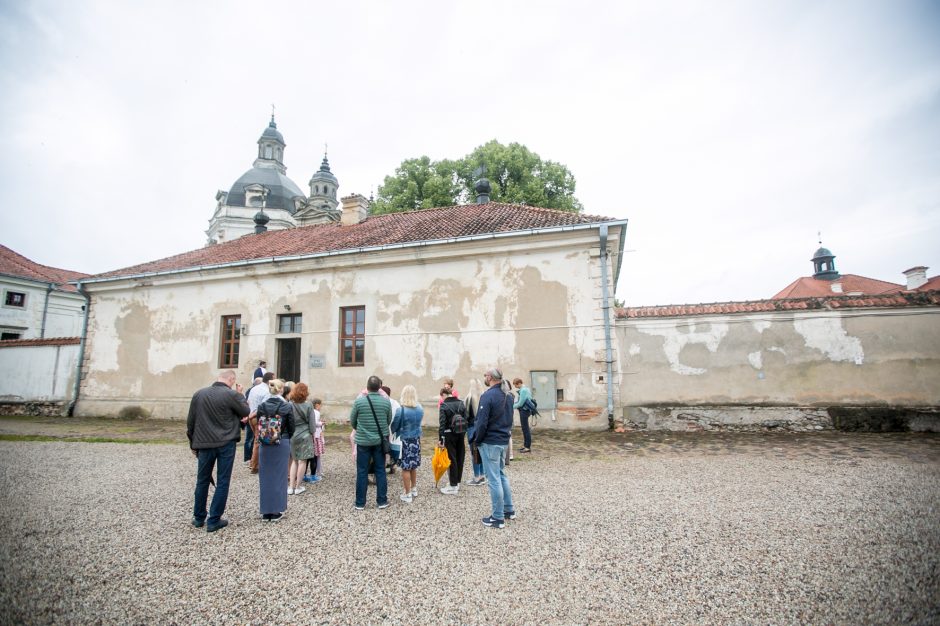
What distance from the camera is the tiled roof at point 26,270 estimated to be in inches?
1019

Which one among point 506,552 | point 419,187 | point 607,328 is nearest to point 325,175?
point 419,187

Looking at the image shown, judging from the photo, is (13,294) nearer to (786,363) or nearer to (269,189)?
(269,189)

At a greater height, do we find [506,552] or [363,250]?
[363,250]

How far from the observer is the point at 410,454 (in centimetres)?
590

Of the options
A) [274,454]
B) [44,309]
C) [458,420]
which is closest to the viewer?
[274,454]

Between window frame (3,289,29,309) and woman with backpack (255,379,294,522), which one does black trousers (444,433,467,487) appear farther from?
window frame (3,289,29,309)

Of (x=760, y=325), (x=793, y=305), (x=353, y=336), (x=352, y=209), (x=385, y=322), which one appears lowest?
(x=760, y=325)

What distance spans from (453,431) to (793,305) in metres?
9.66

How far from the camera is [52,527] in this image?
4746mm

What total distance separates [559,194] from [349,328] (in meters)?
17.5

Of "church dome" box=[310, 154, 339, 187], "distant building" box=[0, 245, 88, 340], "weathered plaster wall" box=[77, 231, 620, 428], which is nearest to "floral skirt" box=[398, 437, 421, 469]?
"weathered plaster wall" box=[77, 231, 620, 428]

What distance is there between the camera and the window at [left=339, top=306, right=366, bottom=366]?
539 inches

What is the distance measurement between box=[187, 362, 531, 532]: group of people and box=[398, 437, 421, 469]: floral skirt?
1 cm

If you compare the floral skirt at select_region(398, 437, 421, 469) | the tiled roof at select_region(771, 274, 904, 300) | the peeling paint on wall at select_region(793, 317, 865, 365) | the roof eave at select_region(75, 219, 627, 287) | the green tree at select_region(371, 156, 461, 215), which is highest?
the green tree at select_region(371, 156, 461, 215)
